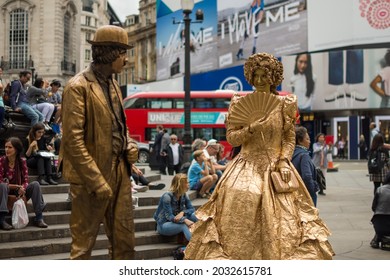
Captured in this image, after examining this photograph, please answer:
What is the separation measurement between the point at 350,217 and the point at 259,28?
2909cm

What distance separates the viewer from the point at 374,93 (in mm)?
30906

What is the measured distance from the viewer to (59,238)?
6516 millimetres

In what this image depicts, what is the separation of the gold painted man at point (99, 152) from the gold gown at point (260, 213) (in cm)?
111

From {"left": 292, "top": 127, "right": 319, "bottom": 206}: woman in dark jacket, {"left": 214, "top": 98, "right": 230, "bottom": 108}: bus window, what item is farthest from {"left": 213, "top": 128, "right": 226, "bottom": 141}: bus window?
{"left": 292, "top": 127, "right": 319, "bottom": 206}: woman in dark jacket

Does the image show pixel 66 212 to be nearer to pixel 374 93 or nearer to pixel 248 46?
pixel 374 93

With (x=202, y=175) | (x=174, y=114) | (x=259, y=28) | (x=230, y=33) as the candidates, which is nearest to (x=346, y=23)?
(x=259, y=28)

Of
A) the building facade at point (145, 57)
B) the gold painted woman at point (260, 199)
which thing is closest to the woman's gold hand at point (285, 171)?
the gold painted woman at point (260, 199)

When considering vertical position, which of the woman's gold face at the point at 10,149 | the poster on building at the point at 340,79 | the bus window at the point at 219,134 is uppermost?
the poster on building at the point at 340,79

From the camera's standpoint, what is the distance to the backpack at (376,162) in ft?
34.2

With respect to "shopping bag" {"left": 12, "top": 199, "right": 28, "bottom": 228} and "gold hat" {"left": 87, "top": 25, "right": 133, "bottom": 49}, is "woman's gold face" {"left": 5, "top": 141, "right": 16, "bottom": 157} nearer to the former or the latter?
"shopping bag" {"left": 12, "top": 199, "right": 28, "bottom": 228}

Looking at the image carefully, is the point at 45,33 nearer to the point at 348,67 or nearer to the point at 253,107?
the point at 253,107

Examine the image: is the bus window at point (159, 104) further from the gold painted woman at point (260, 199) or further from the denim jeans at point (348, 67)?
the gold painted woman at point (260, 199)

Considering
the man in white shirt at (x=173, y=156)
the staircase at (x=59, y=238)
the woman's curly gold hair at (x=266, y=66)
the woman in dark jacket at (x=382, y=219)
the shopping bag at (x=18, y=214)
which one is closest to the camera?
the woman's curly gold hair at (x=266, y=66)

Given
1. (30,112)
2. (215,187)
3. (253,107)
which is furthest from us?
(30,112)
